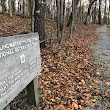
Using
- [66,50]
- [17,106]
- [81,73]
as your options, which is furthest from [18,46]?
[66,50]

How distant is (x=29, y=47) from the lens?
153 inches

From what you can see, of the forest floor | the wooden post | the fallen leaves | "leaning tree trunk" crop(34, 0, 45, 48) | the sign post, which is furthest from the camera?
"leaning tree trunk" crop(34, 0, 45, 48)

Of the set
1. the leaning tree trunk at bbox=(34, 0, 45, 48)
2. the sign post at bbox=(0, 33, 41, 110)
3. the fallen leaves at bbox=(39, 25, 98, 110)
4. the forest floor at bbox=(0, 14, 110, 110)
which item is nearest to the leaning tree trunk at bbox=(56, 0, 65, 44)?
the leaning tree trunk at bbox=(34, 0, 45, 48)

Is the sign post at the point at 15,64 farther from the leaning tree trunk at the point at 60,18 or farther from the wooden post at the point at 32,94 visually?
the leaning tree trunk at the point at 60,18

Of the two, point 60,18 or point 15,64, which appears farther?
point 60,18

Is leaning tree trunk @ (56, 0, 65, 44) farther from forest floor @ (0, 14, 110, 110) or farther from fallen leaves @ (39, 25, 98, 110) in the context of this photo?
forest floor @ (0, 14, 110, 110)

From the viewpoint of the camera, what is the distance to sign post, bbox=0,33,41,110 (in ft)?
9.27

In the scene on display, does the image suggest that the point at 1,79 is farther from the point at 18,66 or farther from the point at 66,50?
the point at 66,50

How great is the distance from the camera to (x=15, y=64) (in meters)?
3.18

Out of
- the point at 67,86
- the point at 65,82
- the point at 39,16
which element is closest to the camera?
the point at 67,86

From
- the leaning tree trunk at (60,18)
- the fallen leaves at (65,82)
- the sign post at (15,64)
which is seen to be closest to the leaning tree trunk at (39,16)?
the fallen leaves at (65,82)

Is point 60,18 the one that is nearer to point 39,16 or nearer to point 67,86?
point 39,16

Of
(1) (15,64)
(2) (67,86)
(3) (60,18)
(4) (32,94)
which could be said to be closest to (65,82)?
(2) (67,86)

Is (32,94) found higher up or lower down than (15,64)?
lower down
